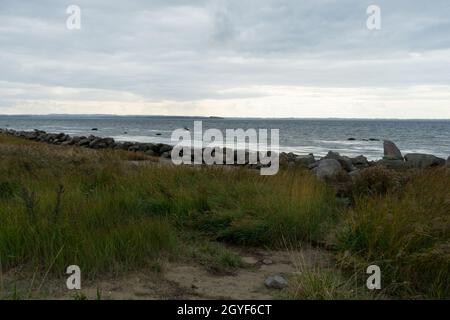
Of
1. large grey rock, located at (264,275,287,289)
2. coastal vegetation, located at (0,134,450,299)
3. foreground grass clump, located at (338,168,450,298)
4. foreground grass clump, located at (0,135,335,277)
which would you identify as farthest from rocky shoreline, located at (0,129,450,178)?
large grey rock, located at (264,275,287,289)

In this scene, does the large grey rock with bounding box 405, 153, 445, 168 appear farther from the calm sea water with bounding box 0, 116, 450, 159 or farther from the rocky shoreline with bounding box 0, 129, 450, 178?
the calm sea water with bounding box 0, 116, 450, 159

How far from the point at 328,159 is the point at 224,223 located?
24.9ft

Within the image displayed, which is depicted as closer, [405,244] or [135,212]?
[405,244]

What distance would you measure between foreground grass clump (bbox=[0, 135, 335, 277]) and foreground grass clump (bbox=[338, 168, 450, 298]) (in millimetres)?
1009

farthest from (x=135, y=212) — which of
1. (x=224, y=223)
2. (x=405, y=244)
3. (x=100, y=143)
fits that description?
(x=100, y=143)

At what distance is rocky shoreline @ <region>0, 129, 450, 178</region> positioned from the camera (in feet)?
38.8

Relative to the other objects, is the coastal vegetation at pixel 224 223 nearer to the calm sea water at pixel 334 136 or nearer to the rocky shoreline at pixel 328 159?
the rocky shoreline at pixel 328 159

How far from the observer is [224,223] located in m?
6.29

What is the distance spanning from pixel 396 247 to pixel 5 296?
374cm

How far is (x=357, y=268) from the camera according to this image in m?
4.54

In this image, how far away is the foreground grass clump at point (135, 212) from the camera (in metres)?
4.63

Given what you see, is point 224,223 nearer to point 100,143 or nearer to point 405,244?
point 405,244
